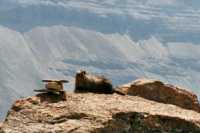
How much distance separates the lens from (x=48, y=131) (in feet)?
90.1

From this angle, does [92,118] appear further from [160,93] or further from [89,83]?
[160,93]

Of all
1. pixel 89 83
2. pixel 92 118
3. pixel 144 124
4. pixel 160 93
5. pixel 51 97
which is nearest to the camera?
pixel 144 124

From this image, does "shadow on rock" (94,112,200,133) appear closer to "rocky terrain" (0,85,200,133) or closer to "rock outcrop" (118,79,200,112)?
"rocky terrain" (0,85,200,133)

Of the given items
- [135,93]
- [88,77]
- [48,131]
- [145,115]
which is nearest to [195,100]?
[135,93]

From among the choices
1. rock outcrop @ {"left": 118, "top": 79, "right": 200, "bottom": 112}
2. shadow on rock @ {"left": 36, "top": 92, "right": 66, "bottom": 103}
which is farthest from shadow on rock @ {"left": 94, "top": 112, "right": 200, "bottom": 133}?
rock outcrop @ {"left": 118, "top": 79, "right": 200, "bottom": 112}

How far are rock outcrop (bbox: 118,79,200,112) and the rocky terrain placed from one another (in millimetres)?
9925

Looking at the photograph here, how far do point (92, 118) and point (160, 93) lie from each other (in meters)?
13.0

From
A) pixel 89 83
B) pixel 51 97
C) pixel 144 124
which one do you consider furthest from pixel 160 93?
pixel 144 124

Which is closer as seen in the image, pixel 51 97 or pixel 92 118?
pixel 92 118

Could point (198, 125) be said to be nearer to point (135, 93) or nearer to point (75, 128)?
point (75, 128)

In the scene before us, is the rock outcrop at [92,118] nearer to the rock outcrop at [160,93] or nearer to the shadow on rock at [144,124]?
the shadow on rock at [144,124]

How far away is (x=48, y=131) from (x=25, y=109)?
2.45 m

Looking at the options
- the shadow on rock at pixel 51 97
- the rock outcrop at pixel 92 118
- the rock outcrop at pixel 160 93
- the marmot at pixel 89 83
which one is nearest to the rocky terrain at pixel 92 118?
the rock outcrop at pixel 92 118

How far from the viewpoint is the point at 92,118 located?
28297 millimetres
